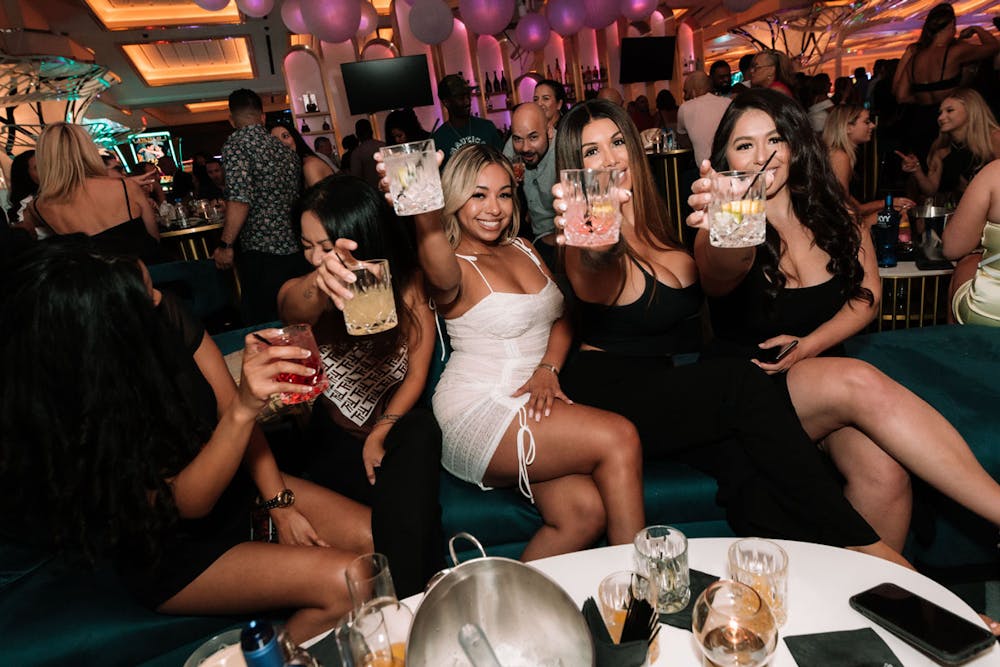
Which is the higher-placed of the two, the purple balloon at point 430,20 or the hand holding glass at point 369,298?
the purple balloon at point 430,20

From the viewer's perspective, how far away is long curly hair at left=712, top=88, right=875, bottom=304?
198cm

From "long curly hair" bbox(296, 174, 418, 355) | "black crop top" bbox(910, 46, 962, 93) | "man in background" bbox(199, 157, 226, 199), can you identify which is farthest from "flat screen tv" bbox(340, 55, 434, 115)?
"long curly hair" bbox(296, 174, 418, 355)

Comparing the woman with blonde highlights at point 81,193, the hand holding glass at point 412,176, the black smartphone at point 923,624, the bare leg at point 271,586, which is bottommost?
the bare leg at point 271,586

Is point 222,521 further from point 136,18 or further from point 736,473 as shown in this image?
point 136,18

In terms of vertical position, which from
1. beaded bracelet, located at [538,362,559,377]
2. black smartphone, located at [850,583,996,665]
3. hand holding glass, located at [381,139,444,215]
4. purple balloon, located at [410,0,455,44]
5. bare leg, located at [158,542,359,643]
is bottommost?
bare leg, located at [158,542,359,643]

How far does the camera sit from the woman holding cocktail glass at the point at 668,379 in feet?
4.97

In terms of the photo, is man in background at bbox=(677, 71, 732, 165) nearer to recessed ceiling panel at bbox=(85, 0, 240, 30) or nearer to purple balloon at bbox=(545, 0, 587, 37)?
purple balloon at bbox=(545, 0, 587, 37)

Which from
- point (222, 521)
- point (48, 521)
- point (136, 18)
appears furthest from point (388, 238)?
point (136, 18)

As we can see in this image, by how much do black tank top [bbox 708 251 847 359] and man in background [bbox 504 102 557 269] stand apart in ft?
5.65

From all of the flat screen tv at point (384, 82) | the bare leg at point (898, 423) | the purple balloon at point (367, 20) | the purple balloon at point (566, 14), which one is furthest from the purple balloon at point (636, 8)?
the bare leg at point (898, 423)

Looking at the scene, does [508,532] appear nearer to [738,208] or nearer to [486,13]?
[738,208]

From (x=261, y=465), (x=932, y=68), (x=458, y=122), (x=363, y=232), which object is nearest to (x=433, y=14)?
(x=458, y=122)

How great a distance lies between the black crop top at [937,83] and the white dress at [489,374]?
186 inches

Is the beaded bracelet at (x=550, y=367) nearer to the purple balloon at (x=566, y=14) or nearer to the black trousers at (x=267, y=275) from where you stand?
the black trousers at (x=267, y=275)
